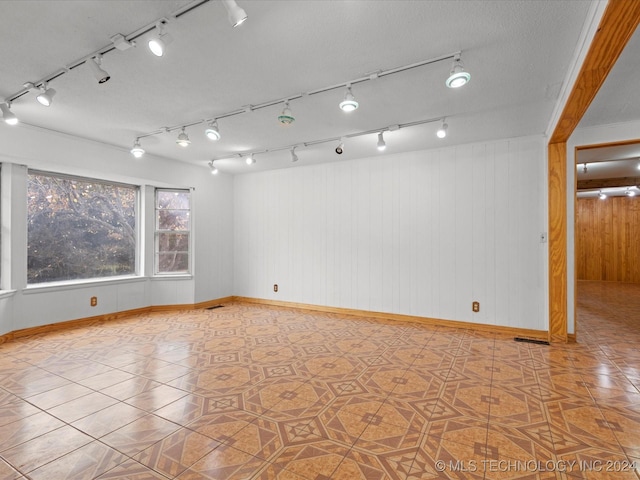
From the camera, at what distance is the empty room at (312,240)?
1890 millimetres

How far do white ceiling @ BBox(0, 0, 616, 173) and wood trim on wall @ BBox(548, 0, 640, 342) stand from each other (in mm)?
219

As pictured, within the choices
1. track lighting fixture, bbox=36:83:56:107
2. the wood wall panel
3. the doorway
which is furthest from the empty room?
the wood wall panel

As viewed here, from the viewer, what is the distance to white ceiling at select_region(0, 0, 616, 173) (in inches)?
75.6

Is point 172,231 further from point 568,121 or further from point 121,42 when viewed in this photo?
point 568,121

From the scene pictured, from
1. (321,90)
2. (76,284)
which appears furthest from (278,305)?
(321,90)

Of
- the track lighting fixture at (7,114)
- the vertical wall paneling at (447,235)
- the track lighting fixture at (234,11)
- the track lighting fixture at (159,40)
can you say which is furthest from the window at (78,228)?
the vertical wall paneling at (447,235)

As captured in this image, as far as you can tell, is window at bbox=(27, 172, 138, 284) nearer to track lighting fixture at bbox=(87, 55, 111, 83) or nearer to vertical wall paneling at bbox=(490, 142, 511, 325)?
track lighting fixture at bbox=(87, 55, 111, 83)

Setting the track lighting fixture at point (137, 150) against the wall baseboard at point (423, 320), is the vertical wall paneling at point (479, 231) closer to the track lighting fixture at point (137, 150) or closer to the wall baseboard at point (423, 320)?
the wall baseboard at point (423, 320)

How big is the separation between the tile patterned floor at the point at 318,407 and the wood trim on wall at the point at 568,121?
654mm

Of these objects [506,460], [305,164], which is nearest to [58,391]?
[506,460]

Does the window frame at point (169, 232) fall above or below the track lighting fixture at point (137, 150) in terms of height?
below

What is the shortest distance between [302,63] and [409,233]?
3.13 metres

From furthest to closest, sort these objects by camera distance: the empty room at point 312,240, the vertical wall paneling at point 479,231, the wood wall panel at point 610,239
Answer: the wood wall panel at point 610,239 → the vertical wall paneling at point 479,231 → the empty room at point 312,240

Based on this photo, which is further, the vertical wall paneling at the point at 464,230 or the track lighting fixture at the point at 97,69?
the vertical wall paneling at the point at 464,230
